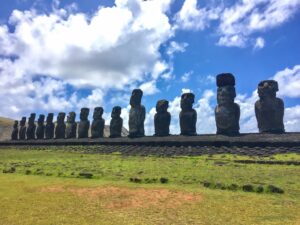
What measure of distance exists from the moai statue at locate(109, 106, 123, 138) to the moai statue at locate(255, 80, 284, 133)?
706 inches

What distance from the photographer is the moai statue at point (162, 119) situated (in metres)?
35.9

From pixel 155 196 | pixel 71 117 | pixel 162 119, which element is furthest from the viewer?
pixel 71 117

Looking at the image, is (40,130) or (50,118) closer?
(50,118)

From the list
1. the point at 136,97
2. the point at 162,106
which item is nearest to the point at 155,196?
the point at 162,106

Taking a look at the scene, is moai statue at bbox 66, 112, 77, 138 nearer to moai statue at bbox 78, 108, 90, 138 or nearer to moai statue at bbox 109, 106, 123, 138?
moai statue at bbox 78, 108, 90, 138

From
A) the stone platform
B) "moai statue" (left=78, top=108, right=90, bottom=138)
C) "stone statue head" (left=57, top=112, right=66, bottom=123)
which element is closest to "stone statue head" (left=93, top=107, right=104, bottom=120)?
"moai statue" (left=78, top=108, right=90, bottom=138)

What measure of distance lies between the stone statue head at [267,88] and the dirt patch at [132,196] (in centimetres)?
1809

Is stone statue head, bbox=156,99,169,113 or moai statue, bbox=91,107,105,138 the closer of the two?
stone statue head, bbox=156,99,169,113

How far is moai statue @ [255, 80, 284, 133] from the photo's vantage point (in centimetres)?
2828

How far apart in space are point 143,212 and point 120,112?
32.8 meters

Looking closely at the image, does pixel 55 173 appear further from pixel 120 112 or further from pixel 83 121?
pixel 83 121

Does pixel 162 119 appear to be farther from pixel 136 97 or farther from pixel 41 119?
pixel 41 119

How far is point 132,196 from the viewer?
1252cm

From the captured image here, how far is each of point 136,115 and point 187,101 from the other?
7.16 m
